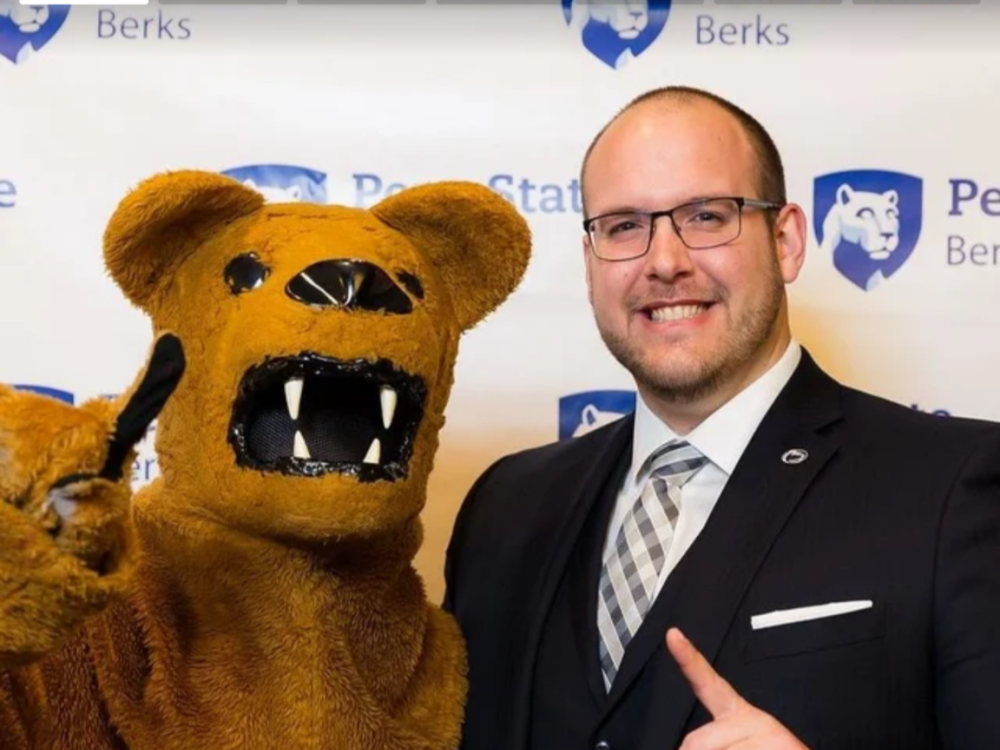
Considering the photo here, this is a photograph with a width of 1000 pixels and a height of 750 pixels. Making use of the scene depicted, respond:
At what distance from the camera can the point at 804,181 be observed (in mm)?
1638

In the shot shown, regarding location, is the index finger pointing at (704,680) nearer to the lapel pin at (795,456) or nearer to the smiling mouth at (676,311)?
the lapel pin at (795,456)

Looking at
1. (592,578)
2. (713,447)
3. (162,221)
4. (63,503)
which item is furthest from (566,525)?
(63,503)

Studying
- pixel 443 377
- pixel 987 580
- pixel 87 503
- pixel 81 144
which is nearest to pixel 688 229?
pixel 443 377

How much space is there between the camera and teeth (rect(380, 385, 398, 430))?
3.14 ft

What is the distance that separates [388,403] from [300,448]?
8 cm

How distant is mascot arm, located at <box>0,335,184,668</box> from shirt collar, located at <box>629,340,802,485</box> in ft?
2.05

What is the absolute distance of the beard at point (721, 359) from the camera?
1.21 meters

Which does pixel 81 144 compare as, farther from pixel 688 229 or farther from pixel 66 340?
pixel 688 229

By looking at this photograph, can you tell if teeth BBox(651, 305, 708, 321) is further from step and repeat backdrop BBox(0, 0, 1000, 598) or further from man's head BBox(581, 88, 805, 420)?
step and repeat backdrop BBox(0, 0, 1000, 598)

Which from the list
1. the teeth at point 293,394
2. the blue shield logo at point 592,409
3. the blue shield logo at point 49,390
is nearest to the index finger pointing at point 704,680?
the teeth at point 293,394

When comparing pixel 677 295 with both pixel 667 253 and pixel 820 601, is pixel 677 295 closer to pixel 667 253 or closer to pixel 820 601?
pixel 667 253

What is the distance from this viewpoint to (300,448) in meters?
0.94

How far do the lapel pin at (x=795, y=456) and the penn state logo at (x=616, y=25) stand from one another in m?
0.71

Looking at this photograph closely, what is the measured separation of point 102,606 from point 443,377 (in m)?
0.39
